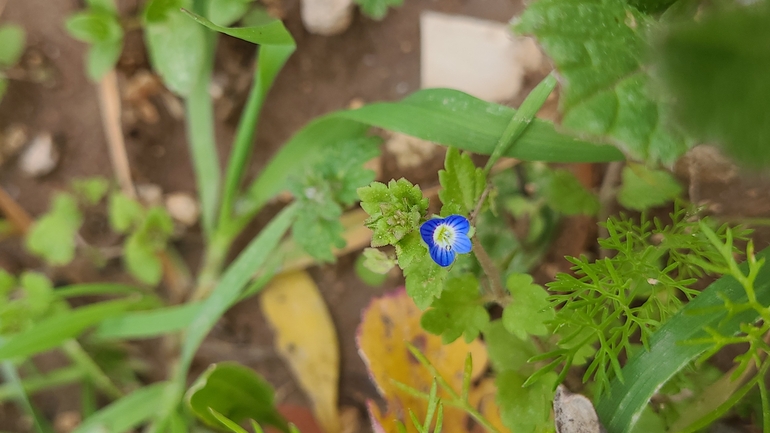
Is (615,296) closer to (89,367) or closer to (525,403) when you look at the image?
(525,403)

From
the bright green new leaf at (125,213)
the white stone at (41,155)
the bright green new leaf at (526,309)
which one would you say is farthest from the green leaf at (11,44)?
the bright green new leaf at (526,309)

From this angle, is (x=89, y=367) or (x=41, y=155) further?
(x=41, y=155)

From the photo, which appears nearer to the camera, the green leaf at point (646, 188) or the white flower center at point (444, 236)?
the white flower center at point (444, 236)

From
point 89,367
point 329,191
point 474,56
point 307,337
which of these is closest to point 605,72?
point 329,191

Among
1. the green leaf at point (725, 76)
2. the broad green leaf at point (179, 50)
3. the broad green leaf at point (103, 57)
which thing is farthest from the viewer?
the broad green leaf at point (103, 57)

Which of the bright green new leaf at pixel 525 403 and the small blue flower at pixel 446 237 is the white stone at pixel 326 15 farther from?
the bright green new leaf at pixel 525 403

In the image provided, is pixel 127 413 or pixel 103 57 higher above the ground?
pixel 103 57

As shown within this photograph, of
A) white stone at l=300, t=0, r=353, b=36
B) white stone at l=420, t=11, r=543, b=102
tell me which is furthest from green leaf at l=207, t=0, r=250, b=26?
white stone at l=420, t=11, r=543, b=102

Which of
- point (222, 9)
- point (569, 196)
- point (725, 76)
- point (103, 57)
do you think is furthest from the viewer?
point (103, 57)
